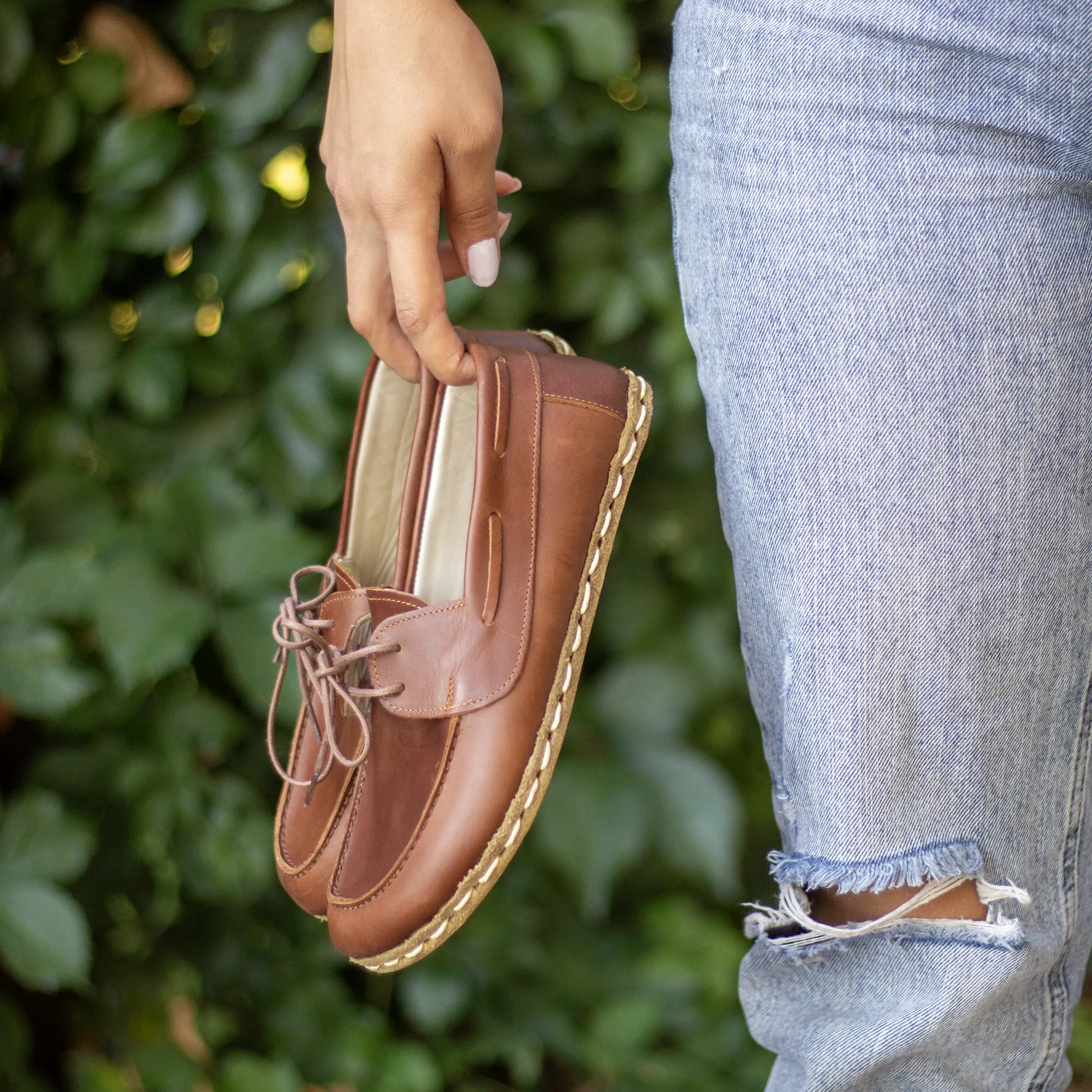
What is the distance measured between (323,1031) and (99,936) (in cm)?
30

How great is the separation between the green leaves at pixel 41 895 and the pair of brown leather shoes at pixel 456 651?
366 millimetres

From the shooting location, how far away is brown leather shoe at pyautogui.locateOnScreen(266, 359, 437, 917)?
680 mm

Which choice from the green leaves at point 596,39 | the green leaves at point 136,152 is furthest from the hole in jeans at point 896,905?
the green leaves at point 136,152

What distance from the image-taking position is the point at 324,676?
0.67m

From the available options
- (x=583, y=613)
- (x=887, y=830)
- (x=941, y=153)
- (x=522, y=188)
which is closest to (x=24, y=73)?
(x=522, y=188)

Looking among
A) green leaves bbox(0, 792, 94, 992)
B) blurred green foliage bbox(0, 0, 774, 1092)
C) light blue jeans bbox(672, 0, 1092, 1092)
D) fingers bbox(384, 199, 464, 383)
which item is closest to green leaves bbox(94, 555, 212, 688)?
blurred green foliage bbox(0, 0, 774, 1092)

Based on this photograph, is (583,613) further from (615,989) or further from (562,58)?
(615,989)

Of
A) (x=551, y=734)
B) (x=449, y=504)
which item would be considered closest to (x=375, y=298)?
(x=449, y=504)

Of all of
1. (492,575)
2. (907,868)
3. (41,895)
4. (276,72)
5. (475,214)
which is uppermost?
(276,72)

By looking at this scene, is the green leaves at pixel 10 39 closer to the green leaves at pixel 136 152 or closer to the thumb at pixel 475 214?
the green leaves at pixel 136 152

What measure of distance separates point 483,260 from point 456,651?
0.24 m

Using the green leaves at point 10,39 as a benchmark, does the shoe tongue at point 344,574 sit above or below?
below

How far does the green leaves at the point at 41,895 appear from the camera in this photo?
949mm

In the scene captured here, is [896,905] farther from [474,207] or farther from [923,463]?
[474,207]
